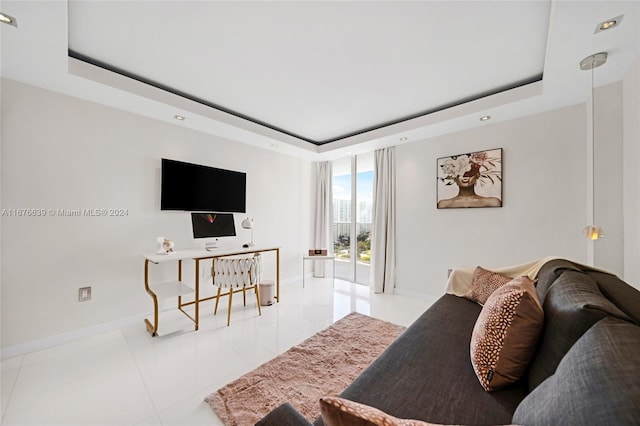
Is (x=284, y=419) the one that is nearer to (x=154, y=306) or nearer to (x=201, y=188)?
(x=154, y=306)

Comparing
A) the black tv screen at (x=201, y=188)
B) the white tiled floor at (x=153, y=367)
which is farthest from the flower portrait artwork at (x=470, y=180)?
the black tv screen at (x=201, y=188)

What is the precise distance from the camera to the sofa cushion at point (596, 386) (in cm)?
48

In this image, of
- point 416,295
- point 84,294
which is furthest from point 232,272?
point 416,295

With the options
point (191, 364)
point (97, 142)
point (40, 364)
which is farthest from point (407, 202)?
point (40, 364)

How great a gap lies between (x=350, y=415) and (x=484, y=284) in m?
2.07

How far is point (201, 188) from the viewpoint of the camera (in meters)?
3.24

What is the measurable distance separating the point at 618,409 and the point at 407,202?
3.47 meters

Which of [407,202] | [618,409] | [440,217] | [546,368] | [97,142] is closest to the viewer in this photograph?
[618,409]

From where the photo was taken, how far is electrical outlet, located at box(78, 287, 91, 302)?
2412mm

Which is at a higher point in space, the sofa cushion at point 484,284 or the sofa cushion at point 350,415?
the sofa cushion at point 350,415

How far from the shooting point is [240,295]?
3.67 meters

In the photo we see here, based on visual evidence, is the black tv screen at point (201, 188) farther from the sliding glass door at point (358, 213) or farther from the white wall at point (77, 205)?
the sliding glass door at point (358, 213)

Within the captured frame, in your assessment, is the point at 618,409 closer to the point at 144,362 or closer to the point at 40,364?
the point at 144,362

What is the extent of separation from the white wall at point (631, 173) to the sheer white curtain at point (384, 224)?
2313 mm
